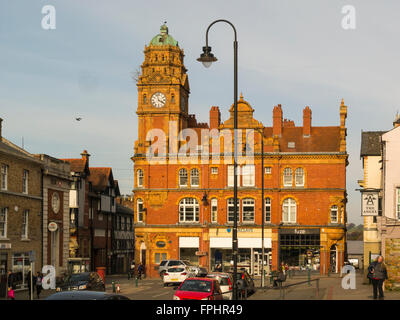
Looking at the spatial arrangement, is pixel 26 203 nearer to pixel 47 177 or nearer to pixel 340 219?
pixel 47 177

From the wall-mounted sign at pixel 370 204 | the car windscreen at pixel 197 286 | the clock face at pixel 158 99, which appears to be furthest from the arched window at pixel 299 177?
the car windscreen at pixel 197 286

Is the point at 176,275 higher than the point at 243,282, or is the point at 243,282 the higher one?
the point at 243,282

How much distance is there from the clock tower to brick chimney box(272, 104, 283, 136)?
996cm

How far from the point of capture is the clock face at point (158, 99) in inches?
2869

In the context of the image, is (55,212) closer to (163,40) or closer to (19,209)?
(19,209)

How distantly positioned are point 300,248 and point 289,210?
404cm

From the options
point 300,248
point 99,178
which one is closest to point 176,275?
point 300,248

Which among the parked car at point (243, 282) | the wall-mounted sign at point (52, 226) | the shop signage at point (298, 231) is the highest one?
the wall-mounted sign at point (52, 226)

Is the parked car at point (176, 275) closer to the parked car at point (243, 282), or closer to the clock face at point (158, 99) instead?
the parked car at point (243, 282)

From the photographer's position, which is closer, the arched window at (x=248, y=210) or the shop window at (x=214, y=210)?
the arched window at (x=248, y=210)

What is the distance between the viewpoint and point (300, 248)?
226ft

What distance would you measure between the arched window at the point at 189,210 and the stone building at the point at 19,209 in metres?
24.2

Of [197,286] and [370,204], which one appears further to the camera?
[370,204]

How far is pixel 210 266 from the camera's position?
6956 centimetres
